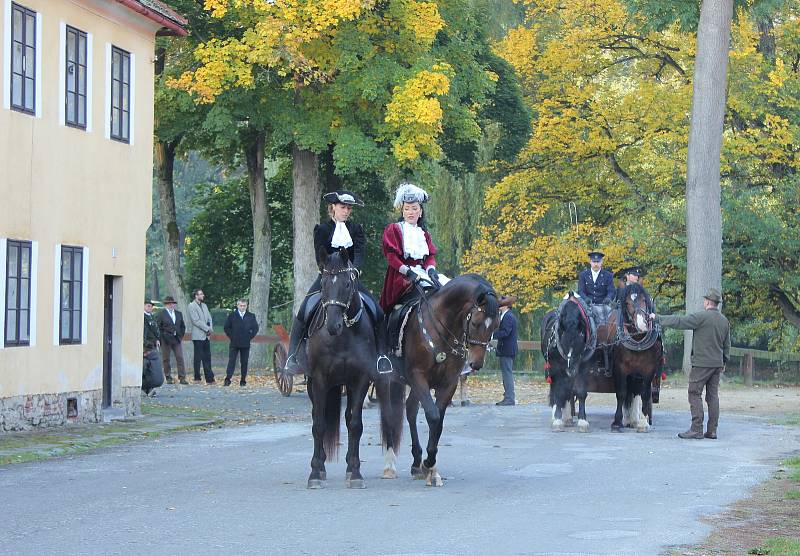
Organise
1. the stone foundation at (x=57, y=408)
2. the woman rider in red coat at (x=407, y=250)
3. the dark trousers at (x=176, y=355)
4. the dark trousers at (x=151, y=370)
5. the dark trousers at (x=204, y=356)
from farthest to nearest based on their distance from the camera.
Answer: the dark trousers at (x=204, y=356) → the dark trousers at (x=176, y=355) → the dark trousers at (x=151, y=370) → the stone foundation at (x=57, y=408) → the woman rider in red coat at (x=407, y=250)

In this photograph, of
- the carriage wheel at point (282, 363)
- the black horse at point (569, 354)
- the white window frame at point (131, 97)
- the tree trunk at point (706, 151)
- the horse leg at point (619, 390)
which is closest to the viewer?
the black horse at point (569, 354)

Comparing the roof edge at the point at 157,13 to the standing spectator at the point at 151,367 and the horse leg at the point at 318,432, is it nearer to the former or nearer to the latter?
the standing spectator at the point at 151,367

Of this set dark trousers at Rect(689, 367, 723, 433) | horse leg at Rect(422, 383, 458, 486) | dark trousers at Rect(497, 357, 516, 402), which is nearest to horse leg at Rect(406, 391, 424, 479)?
horse leg at Rect(422, 383, 458, 486)

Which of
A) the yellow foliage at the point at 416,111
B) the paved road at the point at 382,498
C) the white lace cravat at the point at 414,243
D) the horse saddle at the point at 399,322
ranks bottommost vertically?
the paved road at the point at 382,498

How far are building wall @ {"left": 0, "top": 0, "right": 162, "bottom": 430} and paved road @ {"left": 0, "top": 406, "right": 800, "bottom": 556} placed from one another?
111 inches

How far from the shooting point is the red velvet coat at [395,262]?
48.0 feet

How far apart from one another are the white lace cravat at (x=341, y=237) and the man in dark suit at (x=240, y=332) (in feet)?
67.3

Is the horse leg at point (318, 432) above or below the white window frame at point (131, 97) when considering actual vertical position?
below

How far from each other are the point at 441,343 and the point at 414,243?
121 cm

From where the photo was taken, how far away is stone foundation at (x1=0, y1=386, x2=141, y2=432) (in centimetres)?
2002

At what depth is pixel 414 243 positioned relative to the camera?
1470cm

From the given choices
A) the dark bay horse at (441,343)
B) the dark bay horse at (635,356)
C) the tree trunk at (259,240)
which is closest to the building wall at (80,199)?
the dark bay horse at (441,343)

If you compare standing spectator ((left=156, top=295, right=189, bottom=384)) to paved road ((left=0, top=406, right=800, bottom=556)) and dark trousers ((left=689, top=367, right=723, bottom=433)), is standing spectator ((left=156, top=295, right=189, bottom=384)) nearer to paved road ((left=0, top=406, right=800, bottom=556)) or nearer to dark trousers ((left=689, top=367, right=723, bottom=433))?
paved road ((left=0, top=406, right=800, bottom=556))

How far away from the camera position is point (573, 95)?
140 ft
